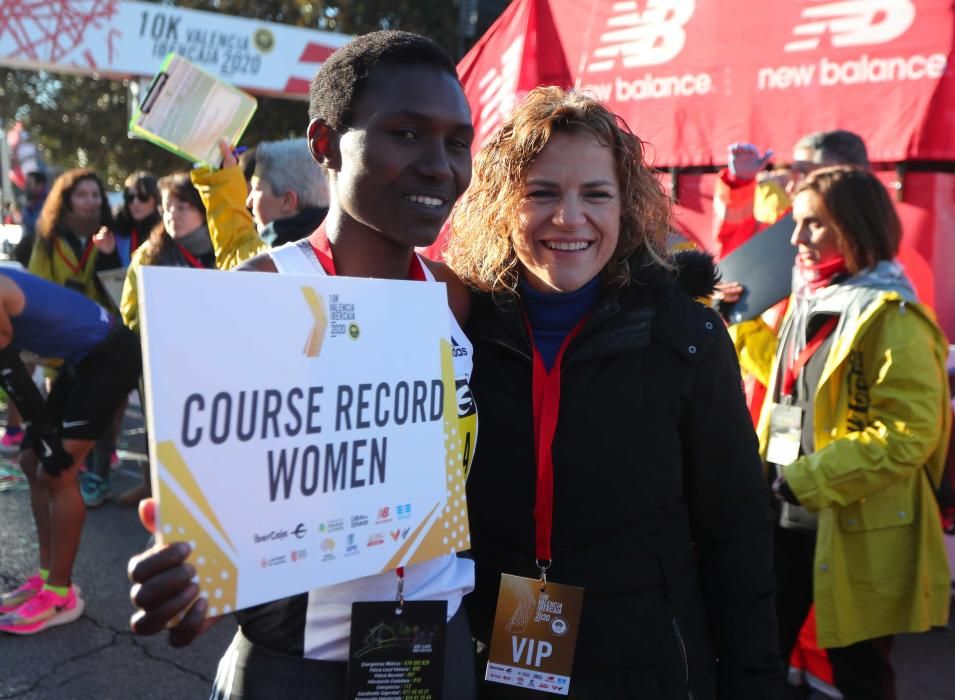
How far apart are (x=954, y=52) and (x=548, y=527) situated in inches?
143

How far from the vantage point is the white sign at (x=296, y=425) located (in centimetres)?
106

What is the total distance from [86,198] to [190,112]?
8.91 feet

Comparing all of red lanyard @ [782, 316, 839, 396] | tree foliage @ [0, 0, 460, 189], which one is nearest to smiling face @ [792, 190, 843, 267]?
red lanyard @ [782, 316, 839, 396]

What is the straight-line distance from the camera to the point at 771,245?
314cm

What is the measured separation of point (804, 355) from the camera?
2.72m

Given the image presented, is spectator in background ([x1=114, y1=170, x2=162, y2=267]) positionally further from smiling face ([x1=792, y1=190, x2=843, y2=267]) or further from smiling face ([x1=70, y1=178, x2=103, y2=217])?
smiling face ([x1=792, y1=190, x2=843, y2=267])

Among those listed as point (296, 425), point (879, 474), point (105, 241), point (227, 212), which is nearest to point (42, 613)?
point (227, 212)

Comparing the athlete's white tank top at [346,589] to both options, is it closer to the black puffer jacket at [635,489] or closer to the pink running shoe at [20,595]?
the black puffer jacket at [635,489]

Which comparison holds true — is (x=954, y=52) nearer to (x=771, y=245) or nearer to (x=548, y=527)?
(x=771, y=245)

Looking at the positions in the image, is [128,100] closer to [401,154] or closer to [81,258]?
[81,258]

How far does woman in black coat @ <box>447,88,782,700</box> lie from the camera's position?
5.22ft

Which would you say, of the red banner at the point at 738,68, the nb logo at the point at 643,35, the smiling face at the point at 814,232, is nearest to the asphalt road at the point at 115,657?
the smiling face at the point at 814,232

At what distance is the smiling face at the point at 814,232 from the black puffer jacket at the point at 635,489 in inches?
51.2

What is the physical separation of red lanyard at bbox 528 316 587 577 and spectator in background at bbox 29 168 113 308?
4.78m
